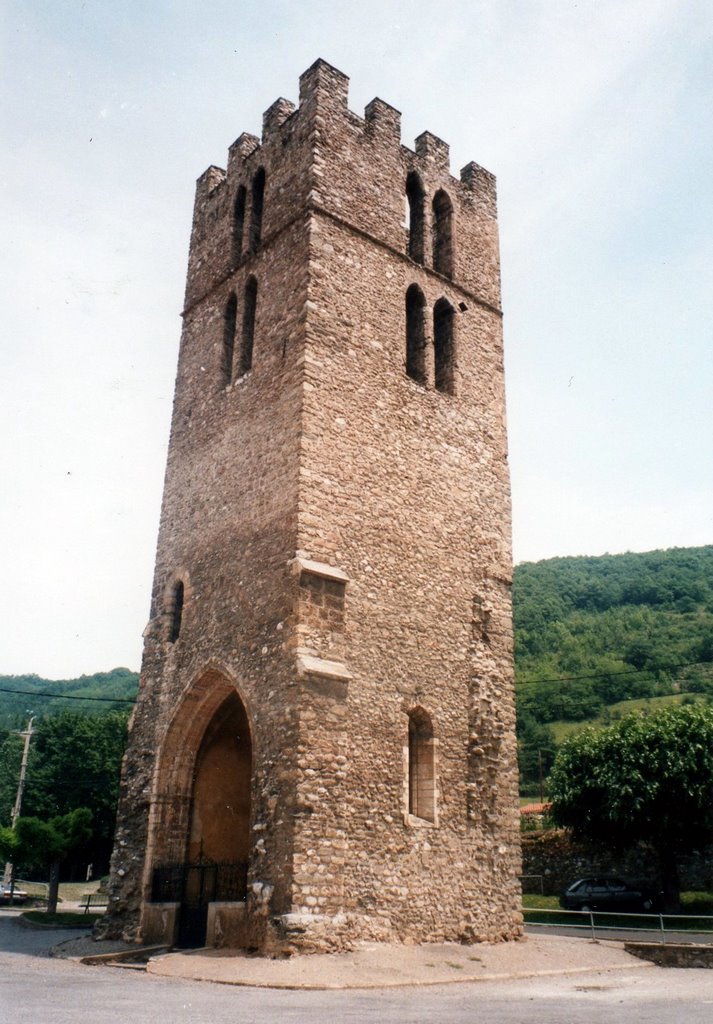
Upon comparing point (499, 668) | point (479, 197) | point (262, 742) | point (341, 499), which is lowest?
point (262, 742)

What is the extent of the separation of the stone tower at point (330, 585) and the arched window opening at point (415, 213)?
71mm

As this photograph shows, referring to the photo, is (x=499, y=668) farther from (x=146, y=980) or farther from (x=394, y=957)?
(x=146, y=980)

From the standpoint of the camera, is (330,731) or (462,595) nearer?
(330,731)

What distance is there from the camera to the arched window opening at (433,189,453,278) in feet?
57.6

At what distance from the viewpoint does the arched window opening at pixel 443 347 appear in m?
16.4

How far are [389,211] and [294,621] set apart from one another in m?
8.75

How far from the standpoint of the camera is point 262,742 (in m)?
12.0

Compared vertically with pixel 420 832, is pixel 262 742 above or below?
above

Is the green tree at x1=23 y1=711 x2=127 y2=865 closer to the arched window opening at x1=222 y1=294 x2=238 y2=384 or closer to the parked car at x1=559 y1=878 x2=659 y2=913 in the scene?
the parked car at x1=559 y1=878 x2=659 y2=913

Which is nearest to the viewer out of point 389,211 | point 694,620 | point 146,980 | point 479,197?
point 146,980

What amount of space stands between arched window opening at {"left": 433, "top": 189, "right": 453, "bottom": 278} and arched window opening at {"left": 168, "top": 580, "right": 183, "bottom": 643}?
27.6 feet

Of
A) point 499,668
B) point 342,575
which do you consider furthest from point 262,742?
point 499,668

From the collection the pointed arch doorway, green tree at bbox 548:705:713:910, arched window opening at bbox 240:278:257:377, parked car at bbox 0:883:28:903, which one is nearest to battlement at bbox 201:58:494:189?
arched window opening at bbox 240:278:257:377

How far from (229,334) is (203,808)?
9.12 metres
